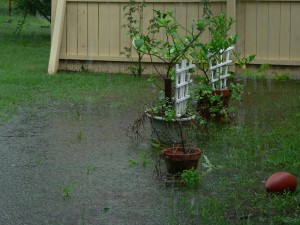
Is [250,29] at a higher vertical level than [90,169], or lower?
higher

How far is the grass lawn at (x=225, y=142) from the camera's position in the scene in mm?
5473

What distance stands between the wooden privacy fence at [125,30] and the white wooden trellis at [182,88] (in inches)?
193

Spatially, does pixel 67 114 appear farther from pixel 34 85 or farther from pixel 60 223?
pixel 60 223

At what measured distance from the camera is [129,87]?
12000 mm

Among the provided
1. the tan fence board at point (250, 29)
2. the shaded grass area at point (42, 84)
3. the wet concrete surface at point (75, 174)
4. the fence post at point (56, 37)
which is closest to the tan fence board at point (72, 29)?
the fence post at point (56, 37)

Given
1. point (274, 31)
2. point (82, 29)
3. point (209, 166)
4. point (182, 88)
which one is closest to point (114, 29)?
point (82, 29)

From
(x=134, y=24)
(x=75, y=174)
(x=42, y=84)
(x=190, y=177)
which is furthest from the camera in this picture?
(x=134, y=24)

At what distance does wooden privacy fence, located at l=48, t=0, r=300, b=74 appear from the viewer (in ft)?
42.1

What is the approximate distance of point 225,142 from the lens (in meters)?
7.87

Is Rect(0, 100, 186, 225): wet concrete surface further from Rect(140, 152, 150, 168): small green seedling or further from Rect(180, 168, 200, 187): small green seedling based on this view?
Rect(180, 168, 200, 187): small green seedling

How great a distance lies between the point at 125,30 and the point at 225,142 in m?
6.19

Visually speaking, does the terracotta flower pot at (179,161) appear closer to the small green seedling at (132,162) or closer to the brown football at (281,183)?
the small green seedling at (132,162)

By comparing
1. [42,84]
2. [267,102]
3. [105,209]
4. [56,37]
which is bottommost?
[105,209]

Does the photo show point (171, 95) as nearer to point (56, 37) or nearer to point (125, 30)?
point (125, 30)
